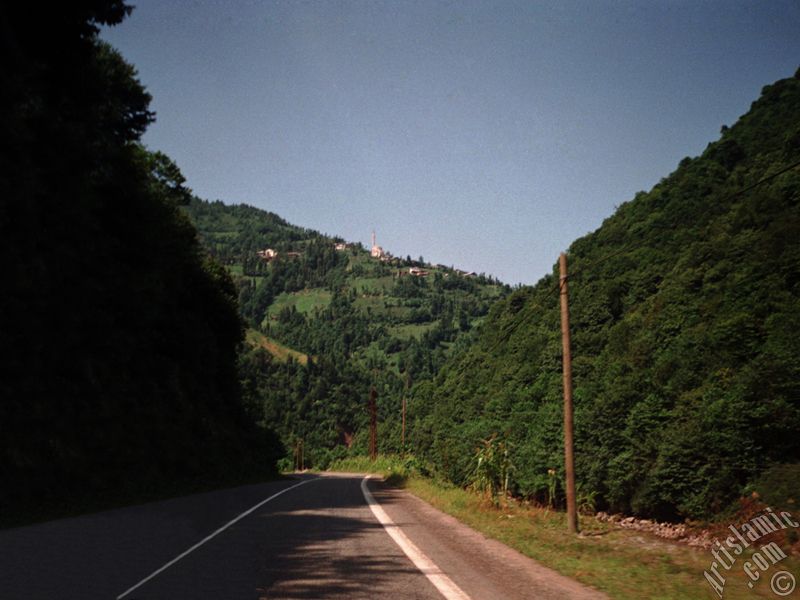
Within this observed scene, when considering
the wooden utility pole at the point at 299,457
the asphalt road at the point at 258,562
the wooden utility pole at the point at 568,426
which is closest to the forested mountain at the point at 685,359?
the wooden utility pole at the point at 568,426

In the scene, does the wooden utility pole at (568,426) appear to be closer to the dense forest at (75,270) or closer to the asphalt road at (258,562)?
the asphalt road at (258,562)

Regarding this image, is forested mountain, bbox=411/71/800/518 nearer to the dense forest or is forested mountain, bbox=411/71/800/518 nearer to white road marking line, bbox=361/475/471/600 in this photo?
white road marking line, bbox=361/475/471/600

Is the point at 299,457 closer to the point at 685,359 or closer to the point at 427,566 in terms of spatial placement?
the point at 685,359

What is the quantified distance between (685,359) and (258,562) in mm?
24769

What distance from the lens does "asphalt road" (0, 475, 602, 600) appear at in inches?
279

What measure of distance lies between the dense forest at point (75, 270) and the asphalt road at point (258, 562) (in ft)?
16.9

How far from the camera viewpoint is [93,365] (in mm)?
22875

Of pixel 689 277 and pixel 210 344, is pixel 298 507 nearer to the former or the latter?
pixel 210 344

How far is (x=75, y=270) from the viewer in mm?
19984

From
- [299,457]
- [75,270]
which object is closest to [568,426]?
[75,270]

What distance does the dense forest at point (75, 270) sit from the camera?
16.8 m

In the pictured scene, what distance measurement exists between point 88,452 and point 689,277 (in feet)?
111

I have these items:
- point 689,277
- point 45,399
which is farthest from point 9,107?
point 689,277

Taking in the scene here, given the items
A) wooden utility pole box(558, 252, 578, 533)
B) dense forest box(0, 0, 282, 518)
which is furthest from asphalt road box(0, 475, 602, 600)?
dense forest box(0, 0, 282, 518)
